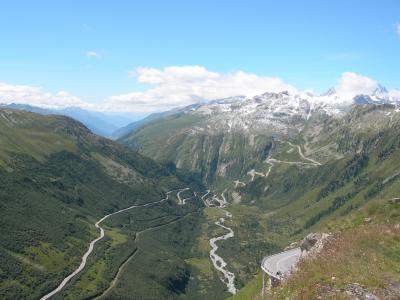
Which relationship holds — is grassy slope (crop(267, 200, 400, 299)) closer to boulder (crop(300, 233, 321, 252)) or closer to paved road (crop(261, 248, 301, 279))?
boulder (crop(300, 233, 321, 252))

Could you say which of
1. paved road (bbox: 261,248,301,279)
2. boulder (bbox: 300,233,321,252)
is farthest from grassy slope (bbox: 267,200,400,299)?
paved road (bbox: 261,248,301,279)

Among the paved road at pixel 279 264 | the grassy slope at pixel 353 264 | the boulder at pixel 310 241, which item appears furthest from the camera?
the boulder at pixel 310 241

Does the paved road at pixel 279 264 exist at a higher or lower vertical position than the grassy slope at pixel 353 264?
lower

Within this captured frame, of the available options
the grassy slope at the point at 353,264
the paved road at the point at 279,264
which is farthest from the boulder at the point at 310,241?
the grassy slope at the point at 353,264

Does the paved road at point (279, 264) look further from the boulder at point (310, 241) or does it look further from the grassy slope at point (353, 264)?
the grassy slope at point (353, 264)

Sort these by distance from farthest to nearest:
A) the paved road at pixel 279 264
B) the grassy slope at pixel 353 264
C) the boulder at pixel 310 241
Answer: the boulder at pixel 310 241 < the paved road at pixel 279 264 < the grassy slope at pixel 353 264

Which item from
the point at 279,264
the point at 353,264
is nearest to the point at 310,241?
the point at 279,264

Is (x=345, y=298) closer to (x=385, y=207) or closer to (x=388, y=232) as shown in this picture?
(x=388, y=232)

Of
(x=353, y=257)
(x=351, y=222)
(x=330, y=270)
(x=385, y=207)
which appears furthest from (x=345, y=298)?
(x=385, y=207)

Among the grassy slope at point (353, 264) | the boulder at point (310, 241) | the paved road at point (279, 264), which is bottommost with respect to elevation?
the paved road at point (279, 264)
